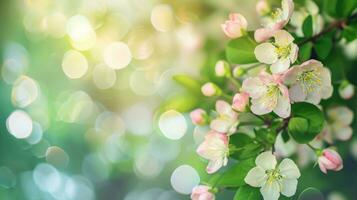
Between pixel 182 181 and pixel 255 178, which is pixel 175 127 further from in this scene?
pixel 255 178

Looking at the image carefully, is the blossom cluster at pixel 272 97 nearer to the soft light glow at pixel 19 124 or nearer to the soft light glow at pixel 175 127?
the soft light glow at pixel 175 127

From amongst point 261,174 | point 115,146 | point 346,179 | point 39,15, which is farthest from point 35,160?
point 261,174

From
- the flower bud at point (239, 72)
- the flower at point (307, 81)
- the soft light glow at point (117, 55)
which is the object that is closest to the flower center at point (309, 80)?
the flower at point (307, 81)

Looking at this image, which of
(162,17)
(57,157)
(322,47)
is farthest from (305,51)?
(57,157)

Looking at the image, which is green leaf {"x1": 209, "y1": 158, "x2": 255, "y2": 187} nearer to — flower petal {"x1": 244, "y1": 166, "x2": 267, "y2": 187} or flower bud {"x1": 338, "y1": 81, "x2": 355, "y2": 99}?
flower petal {"x1": 244, "y1": 166, "x2": 267, "y2": 187}

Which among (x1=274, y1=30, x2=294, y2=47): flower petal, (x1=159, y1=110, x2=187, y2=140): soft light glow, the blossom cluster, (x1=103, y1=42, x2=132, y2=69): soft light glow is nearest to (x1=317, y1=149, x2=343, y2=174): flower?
the blossom cluster

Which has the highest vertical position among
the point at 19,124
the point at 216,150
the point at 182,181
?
the point at 216,150
